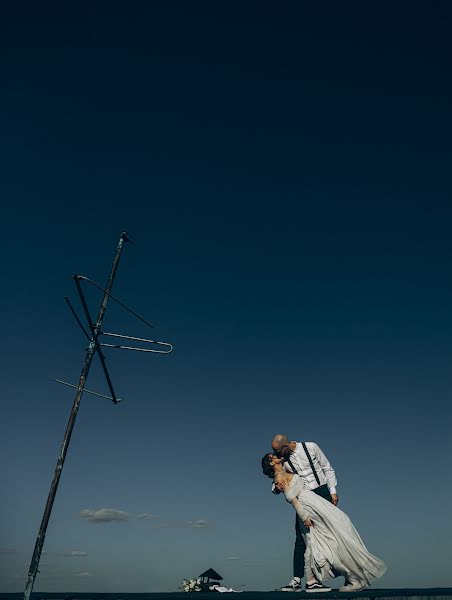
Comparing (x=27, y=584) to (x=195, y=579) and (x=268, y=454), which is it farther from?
(x=268, y=454)

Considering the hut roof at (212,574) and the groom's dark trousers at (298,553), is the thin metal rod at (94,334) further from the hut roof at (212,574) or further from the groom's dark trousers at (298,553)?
the hut roof at (212,574)

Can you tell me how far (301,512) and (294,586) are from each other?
1248mm

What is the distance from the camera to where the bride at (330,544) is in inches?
332

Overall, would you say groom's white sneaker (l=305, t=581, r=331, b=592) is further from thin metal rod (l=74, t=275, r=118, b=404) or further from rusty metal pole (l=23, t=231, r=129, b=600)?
thin metal rod (l=74, t=275, r=118, b=404)

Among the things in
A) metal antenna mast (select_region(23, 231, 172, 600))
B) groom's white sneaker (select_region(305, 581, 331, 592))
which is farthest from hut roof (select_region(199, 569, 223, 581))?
groom's white sneaker (select_region(305, 581, 331, 592))

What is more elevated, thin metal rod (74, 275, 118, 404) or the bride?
thin metal rod (74, 275, 118, 404)

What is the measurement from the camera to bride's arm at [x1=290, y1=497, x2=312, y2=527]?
8.65 meters

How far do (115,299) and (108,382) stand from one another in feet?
7.19

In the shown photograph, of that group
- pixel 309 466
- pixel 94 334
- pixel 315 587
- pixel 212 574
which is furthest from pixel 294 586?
pixel 212 574

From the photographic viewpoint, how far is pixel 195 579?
10.2 m

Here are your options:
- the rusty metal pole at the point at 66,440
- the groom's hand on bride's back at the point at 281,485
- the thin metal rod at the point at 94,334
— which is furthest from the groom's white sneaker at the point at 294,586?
the thin metal rod at the point at 94,334

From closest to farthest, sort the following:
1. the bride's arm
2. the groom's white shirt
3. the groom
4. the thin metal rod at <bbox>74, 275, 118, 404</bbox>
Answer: the bride's arm, the groom, the groom's white shirt, the thin metal rod at <bbox>74, 275, 118, 404</bbox>

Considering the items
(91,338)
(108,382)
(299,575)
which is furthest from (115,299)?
(299,575)

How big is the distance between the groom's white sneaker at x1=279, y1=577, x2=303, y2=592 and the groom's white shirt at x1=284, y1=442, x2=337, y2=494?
5.32 ft
